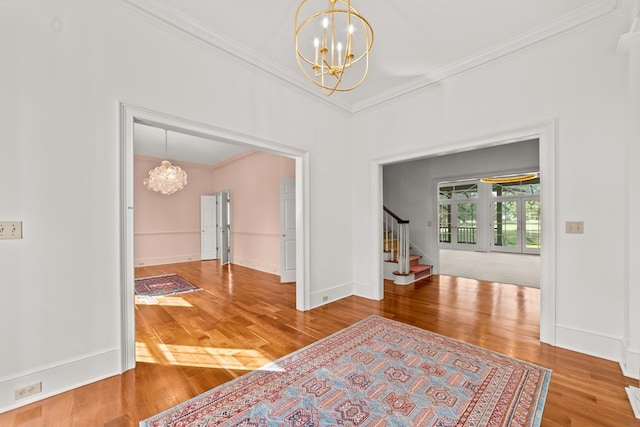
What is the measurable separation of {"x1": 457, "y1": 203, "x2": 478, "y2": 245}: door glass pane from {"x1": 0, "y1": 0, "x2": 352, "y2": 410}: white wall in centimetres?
1058

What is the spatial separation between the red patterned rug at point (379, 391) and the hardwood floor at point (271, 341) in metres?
0.16

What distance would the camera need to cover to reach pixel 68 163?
208 centimetres

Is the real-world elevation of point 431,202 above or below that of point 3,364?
above

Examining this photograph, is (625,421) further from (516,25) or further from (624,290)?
(516,25)

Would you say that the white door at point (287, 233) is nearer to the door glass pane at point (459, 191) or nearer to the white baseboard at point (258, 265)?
the white baseboard at point (258, 265)

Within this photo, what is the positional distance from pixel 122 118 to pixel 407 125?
11.5 ft

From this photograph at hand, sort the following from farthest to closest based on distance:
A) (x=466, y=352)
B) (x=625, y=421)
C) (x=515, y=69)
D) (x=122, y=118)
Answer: (x=515, y=69) → (x=466, y=352) → (x=122, y=118) → (x=625, y=421)

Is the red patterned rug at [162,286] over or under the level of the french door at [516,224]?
under

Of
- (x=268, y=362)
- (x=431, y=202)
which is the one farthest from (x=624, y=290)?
(x=431, y=202)

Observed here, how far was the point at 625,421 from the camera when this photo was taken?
1.70 meters

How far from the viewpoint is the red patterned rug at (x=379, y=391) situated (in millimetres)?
1722

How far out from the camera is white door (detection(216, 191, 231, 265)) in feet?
26.2

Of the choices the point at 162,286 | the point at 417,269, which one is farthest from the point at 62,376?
the point at 417,269

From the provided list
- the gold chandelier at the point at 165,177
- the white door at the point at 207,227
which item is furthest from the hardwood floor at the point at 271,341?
the white door at the point at 207,227
